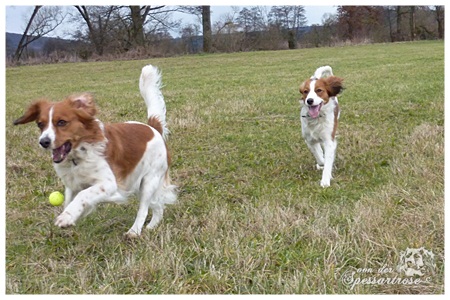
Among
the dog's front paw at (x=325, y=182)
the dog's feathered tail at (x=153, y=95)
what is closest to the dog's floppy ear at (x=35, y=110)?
the dog's feathered tail at (x=153, y=95)

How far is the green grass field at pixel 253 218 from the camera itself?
312 centimetres

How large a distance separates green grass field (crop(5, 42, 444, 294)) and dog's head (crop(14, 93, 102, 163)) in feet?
2.39

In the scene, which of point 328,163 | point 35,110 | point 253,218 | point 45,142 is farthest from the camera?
point 328,163

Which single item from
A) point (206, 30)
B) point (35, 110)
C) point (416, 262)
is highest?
point (206, 30)

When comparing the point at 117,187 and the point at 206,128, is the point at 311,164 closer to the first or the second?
the point at 206,128

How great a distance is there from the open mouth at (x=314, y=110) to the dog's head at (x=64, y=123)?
2.59m

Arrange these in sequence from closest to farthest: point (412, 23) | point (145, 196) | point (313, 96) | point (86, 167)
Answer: point (86, 167) → point (145, 196) → point (313, 96) → point (412, 23)

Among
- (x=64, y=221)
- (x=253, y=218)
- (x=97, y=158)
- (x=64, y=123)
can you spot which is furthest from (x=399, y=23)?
(x=64, y=221)

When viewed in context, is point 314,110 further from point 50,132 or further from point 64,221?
point 64,221

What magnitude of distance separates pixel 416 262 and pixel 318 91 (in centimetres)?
284

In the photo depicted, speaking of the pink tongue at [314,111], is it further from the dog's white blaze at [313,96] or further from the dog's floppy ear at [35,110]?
the dog's floppy ear at [35,110]

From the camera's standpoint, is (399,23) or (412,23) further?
(412,23)

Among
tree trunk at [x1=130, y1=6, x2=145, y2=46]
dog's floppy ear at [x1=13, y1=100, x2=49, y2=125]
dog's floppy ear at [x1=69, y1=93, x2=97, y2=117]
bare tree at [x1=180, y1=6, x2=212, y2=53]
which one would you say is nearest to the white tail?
dog's floppy ear at [x1=69, y1=93, x2=97, y2=117]

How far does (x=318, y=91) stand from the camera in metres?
5.65
